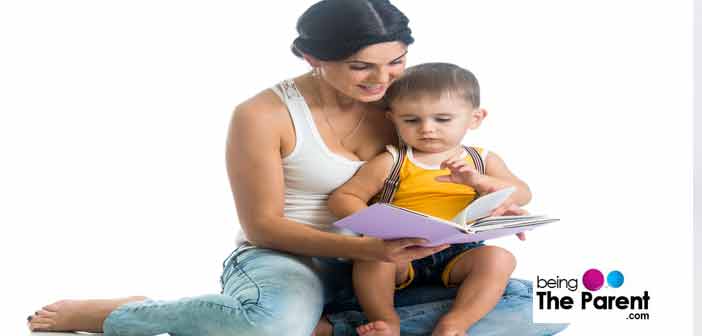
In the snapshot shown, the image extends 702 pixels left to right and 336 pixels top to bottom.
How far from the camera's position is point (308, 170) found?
2.83 m

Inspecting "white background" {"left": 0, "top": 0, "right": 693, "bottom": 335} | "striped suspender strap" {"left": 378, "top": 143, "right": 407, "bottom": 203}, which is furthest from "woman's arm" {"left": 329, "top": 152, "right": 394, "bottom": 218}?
"white background" {"left": 0, "top": 0, "right": 693, "bottom": 335}

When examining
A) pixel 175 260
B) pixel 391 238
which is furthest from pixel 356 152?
pixel 175 260

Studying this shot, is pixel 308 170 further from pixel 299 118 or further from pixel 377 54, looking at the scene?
pixel 377 54

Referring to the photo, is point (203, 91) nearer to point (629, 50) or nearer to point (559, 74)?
point (559, 74)

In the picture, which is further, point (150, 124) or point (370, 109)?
point (150, 124)

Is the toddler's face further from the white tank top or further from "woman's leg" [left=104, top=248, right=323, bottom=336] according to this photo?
"woman's leg" [left=104, top=248, right=323, bottom=336]

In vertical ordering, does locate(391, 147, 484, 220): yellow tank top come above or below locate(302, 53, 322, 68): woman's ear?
below

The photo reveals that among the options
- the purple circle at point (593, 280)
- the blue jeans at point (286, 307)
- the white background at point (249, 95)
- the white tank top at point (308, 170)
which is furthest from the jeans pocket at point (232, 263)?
the white background at point (249, 95)

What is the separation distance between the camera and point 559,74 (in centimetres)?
417

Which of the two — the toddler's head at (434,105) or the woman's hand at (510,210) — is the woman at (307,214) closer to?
the toddler's head at (434,105)

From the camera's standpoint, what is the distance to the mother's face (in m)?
2.71

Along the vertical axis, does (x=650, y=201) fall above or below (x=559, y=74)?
below

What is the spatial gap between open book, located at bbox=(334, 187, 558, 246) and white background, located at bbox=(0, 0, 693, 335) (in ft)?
5.03

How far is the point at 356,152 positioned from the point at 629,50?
1.68 meters
